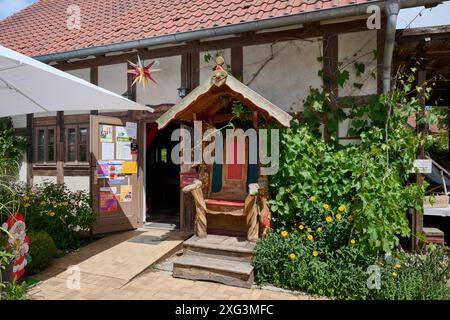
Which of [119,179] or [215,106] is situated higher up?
[215,106]

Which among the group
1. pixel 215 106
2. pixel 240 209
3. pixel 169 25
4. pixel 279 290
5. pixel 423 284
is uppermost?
pixel 169 25

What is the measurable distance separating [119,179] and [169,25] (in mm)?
2995

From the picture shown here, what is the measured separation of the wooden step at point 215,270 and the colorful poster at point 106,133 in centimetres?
271

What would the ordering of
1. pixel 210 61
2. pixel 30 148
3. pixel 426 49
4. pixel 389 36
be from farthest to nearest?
1. pixel 30 148
2. pixel 210 61
3. pixel 426 49
4. pixel 389 36

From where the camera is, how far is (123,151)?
18.7ft

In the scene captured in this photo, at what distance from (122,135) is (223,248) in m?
3.05

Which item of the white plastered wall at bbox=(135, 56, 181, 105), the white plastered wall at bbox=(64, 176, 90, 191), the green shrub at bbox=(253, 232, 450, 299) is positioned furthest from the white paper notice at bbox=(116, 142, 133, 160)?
the green shrub at bbox=(253, 232, 450, 299)

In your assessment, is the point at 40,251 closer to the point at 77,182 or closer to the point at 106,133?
the point at 106,133

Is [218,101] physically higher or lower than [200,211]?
Result: higher

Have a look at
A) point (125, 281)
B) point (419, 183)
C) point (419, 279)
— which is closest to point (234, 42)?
point (419, 183)

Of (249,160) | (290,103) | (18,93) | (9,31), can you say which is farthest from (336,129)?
(9,31)

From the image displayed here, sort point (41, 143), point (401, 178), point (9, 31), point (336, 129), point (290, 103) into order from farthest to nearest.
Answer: point (9, 31), point (41, 143), point (290, 103), point (336, 129), point (401, 178)

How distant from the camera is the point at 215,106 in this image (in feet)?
15.0

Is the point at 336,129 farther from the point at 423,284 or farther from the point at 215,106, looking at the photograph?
the point at 423,284
